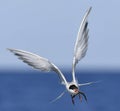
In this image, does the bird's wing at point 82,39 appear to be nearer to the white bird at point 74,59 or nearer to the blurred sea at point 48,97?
the white bird at point 74,59

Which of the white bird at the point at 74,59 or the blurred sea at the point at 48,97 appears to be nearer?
the white bird at the point at 74,59

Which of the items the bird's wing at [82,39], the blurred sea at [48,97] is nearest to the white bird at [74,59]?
the bird's wing at [82,39]

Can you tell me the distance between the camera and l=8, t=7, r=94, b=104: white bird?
423cm

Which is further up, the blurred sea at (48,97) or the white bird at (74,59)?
the white bird at (74,59)

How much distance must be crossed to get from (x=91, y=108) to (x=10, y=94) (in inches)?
339

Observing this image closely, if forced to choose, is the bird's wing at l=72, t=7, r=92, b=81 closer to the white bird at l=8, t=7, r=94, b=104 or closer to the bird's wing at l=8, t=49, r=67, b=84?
the white bird at l=8, t=7, r=94, b=104

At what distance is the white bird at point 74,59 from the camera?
4.23 m

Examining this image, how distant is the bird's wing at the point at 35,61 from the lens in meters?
4.22

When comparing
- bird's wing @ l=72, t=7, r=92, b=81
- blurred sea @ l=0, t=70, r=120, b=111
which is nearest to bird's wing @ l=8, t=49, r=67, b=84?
bird's wing @ l=72, t=7, r=92, b=81

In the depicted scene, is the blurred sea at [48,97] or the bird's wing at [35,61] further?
the blurred sea at [48,97]

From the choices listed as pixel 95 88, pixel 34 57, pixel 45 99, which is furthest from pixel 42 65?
pixel 95 88

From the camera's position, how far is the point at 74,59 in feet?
→ 14.5

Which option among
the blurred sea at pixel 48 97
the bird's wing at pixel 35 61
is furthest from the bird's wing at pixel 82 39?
the blurred sea at pixel 48 97

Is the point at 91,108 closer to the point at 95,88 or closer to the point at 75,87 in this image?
the point at 95,88
